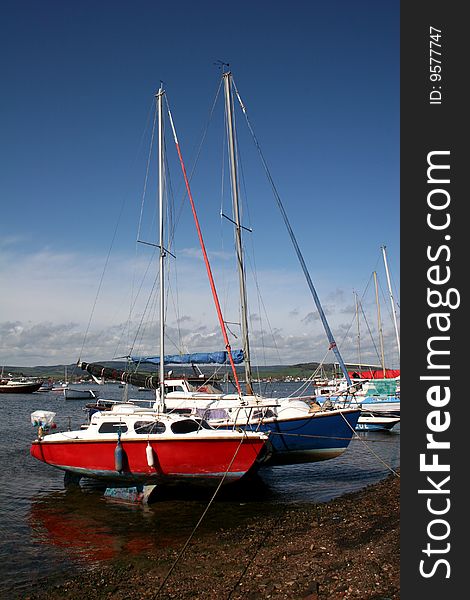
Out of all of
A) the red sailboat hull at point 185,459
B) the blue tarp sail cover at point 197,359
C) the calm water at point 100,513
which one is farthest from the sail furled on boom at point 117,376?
the red sailboat hull at point 185,459

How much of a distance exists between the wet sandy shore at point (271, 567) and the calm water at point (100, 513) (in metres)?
1.00

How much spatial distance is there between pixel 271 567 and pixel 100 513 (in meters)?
8.04

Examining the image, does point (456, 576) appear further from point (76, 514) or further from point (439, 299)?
point (76, 514)

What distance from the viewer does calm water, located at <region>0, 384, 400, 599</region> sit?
42.0ft

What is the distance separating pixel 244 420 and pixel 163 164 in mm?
11485

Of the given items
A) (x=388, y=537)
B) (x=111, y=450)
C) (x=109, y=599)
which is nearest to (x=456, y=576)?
(x=388, y=537)

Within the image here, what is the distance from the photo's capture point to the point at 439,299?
23.5 feet

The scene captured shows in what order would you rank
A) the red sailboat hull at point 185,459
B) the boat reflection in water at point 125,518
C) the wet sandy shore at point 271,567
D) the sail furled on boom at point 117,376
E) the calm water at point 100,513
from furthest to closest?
1. the sail furled on boom at point 117,376
2. the red sailboat hull at point 185,459
3. the boat reflection in water at point 125,518
4. the calm water at point 100,513
5. the wet sandy shore at point 271,567

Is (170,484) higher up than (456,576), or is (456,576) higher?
(456,576)

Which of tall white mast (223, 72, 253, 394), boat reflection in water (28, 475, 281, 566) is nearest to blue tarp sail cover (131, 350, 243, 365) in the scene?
tall white mast (223, 72, 253, 394)

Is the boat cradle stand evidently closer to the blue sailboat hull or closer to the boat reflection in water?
the boat reflection in water

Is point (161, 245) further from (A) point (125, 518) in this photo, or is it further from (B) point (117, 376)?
(B) point (117, 376)

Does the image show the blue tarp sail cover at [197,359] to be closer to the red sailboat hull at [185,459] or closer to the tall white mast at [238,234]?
the tall white mast at [238,234]

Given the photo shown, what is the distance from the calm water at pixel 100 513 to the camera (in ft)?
42.0
